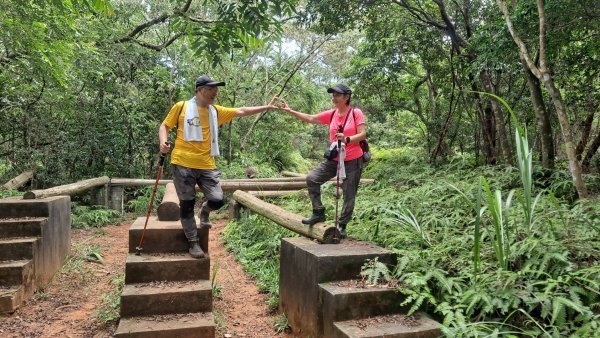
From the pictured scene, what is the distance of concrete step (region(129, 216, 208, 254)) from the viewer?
452 centimetres

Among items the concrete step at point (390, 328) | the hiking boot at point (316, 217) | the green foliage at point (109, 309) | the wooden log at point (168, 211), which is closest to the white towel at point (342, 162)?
the hiking boot at point (316, 217)

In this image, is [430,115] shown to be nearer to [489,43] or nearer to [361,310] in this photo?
[489,43]

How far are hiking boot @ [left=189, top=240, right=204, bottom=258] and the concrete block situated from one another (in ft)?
3.17

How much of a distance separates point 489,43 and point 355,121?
348 centimetres

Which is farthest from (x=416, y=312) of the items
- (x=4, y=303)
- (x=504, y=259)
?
(x=4, y=303)

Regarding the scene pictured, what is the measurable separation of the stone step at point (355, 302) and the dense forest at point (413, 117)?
19cm

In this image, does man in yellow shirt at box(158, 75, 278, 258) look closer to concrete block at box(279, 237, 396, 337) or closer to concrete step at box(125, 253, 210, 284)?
concrete step at box(125, 253, 210, 284)

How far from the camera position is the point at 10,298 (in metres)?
4.26

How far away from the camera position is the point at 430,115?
12.0 meters

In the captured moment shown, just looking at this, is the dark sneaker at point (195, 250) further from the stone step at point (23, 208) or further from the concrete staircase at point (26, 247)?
the stone step at point (23, 208)

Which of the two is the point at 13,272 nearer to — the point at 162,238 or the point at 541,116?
the point at 162,238

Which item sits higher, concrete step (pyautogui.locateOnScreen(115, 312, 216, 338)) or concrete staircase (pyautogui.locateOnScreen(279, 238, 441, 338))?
concrete staircase (pyautogui.locateOnScreen(279, 238, 441, 338))

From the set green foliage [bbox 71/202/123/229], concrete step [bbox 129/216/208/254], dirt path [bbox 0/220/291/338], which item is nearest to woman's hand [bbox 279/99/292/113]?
concrete step [bbox 129/216/208/254]

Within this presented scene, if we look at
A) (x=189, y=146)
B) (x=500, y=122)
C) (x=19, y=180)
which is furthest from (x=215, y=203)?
(x=19, y=180)
